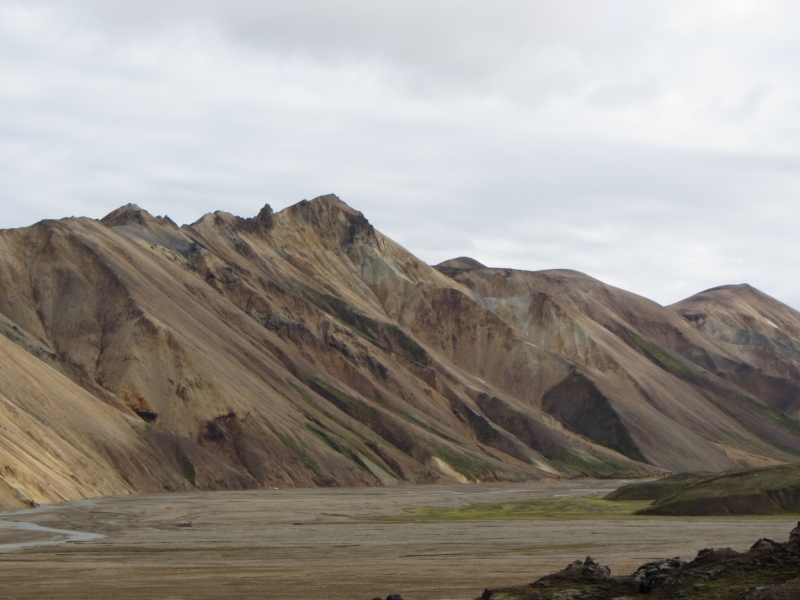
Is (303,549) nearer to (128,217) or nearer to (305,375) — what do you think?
(305,375)

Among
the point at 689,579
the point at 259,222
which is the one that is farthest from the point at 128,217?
the point at 689,579

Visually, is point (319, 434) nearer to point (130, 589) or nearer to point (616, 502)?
point (616, 502)

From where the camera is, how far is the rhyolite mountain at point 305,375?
92.3 metres

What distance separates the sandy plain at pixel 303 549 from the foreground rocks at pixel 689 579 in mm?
3725

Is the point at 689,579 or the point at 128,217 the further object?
the point at 128,217

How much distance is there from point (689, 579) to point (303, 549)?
2177 cm

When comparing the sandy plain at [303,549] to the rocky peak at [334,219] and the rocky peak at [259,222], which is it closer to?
the rocky peak at [259,222]

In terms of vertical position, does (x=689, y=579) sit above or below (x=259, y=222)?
below

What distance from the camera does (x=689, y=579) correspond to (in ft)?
74.9

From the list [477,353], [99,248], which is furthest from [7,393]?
[477,353]

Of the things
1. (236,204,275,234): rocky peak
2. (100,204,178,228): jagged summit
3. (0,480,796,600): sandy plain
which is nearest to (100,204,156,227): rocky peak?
(100,204,178,228): jagged summit

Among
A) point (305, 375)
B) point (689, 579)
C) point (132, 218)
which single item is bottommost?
point (689, 579)

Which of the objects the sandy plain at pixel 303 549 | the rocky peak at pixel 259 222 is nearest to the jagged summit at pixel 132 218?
the rocky peak at pixel 259 222

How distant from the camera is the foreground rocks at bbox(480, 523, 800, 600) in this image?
21.8 m
